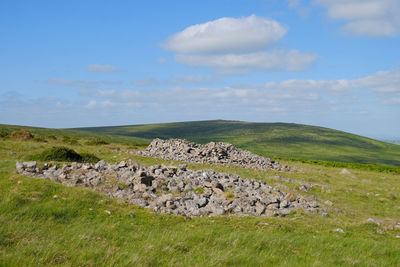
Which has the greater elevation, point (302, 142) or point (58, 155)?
point (58, 155)

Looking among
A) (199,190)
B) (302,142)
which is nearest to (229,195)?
(199,190)

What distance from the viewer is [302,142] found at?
146m

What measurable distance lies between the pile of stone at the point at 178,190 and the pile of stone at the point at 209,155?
18278 millimetres

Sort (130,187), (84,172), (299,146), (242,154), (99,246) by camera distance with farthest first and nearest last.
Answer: (299,146) < (242,154) < (84,172) < (130,187) < (99,246)

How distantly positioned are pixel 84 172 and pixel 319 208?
52.2 ft

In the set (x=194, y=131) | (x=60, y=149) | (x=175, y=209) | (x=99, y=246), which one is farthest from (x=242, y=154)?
(x=194, y=131)

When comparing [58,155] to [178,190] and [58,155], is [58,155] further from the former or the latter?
[178,190]

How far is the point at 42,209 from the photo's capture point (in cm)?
1353

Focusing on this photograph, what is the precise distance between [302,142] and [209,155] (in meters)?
111

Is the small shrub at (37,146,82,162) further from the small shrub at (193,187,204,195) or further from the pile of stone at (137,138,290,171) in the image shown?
the small shrub at (193,187,204,195)

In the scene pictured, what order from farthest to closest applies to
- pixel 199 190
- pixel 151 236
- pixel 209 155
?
pixel 209 155 → pixel 199 190 → pixel 151 236

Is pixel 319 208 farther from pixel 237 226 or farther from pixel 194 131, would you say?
pixel 194 131

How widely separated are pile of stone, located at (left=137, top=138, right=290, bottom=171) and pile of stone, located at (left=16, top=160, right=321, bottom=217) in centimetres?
1828

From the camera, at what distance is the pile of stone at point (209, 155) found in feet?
141
